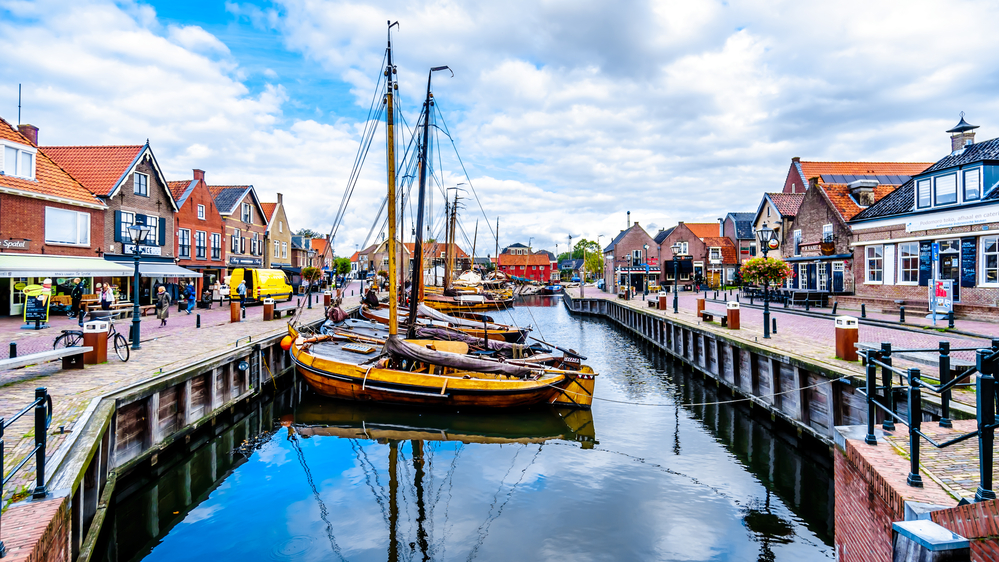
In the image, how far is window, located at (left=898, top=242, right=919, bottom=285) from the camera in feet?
71.6

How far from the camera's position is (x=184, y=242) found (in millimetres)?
33562

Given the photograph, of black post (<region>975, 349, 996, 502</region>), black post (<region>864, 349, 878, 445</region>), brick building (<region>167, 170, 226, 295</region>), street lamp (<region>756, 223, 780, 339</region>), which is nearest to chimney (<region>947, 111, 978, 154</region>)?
street lamp (<region>756, 223, 780, 339</region>)

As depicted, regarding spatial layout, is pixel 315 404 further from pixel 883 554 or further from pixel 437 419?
pixel 883 554

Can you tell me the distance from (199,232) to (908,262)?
43.7 meters

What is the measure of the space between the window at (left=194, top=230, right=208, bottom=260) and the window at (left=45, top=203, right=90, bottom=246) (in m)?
9.88

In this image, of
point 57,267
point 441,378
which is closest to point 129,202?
point 57,267

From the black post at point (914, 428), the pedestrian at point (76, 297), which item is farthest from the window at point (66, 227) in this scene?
the black post at point (914, 428)

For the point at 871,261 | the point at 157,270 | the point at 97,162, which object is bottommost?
the point at 157,270

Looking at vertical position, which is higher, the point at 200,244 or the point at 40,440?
the point at 200,244

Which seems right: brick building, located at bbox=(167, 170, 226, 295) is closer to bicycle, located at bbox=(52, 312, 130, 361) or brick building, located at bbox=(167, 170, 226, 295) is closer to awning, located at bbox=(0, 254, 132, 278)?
awning, located at bbox=(0, 254, 132, 278)

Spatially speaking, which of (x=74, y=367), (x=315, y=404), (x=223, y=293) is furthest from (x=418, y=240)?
(x=223, y=293)

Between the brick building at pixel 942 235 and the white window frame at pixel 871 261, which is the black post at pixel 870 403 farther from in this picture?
the white window frame at pixel 871 261

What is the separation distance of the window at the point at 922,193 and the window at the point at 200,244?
1709 inches

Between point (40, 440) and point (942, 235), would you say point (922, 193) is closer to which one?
point (942, 235)
